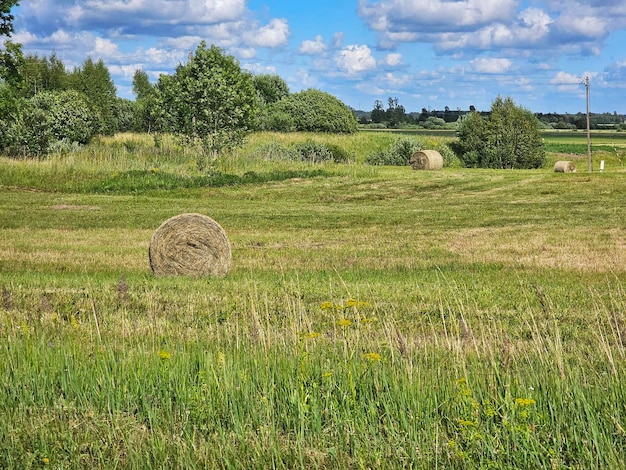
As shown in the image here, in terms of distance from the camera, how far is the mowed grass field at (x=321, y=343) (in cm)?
584

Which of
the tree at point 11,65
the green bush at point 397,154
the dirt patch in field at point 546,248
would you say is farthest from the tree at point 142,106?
the dirt patch in field at point 546,248

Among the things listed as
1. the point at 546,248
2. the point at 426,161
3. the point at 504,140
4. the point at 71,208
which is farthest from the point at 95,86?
the point at 546,248

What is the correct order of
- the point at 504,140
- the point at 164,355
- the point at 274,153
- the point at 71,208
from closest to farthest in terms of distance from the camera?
the point at 164,355 → the point at 71,208 → the point at 274,153 → the point at 504,140

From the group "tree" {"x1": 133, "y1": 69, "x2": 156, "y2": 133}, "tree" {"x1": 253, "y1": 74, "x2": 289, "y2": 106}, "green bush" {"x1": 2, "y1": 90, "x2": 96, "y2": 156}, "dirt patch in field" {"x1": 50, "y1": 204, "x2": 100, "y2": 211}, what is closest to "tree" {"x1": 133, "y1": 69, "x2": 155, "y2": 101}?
"tree" {"x1": 133, "y1": 69, "x2": 156, "y2": 133}

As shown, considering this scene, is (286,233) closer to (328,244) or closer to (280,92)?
(328,244)

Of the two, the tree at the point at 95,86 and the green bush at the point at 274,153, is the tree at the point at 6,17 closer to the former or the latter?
the green bush at the point at 274,153

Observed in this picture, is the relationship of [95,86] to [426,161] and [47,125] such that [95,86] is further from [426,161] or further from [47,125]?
[426,161]

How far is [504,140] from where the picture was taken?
8062 centimetres

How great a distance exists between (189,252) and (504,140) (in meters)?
66.5

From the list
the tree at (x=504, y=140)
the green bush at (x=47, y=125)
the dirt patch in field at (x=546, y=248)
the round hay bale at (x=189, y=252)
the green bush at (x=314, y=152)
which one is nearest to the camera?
the round hay bale at (x=189, y=252)

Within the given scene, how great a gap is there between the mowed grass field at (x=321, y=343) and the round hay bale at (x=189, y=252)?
1.59 ft

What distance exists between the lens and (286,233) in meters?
25.1

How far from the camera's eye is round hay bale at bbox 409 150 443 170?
57.3 meters

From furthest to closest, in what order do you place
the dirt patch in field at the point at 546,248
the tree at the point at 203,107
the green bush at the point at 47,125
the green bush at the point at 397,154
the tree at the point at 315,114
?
the tree at the point at 315,114
the green bush at the point at 397,154
the green bush at the point at 47,125
the tree at the point at 203,107
the dirt patch in field at the point at 546,248
